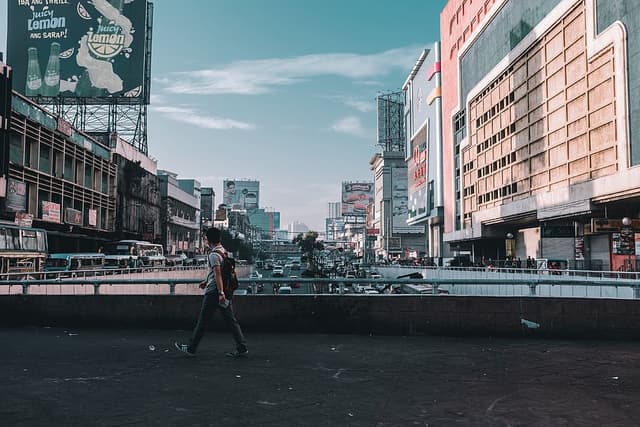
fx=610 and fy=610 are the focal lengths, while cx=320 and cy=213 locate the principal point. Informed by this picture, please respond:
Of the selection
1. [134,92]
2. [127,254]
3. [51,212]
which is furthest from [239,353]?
[134,92]

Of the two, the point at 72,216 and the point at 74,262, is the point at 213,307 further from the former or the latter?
the point at 72,216

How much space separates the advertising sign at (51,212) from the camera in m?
46.8

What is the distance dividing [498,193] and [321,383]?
54107 mm

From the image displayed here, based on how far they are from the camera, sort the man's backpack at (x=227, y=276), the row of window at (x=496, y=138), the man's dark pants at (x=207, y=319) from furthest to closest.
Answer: the row of window at (x=496, y=138) < the man's backpack at (x=227, y=276) < the man's dark pants at (x=207, y=319)

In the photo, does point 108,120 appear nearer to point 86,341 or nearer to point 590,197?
point 590,197

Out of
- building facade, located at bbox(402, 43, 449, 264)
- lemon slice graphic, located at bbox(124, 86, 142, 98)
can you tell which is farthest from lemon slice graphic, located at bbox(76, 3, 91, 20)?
building facade, located at bbox(402, 43, 449, 264)

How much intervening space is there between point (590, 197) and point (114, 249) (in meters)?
34.4

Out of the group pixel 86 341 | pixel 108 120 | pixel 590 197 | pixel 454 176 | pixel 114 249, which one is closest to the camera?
pixel 86 341

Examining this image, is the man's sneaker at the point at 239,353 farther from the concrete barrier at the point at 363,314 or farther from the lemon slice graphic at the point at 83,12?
the lemon slice graphic at the point at 83,12

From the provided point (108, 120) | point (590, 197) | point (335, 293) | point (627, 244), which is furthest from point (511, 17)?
point (335, 293)

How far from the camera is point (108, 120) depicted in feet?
225

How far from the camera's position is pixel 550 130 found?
4597cm

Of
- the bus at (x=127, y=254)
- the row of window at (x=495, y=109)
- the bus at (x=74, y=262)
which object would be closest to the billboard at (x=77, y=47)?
the bus at (x=127, y=254)

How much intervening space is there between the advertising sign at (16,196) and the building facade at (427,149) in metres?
49.3
